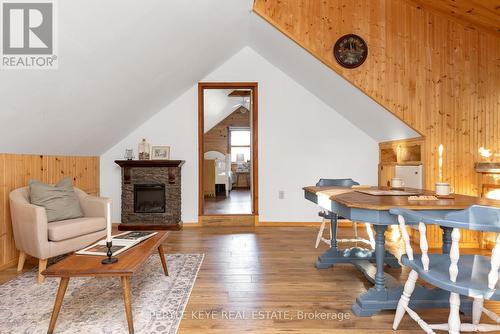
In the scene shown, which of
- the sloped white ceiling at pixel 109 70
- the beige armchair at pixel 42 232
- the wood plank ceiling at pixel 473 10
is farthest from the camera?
the wood plank ceiling at pixel 473 10

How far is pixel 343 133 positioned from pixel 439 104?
1515mm

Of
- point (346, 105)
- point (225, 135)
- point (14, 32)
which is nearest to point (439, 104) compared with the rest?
point (346, 105)

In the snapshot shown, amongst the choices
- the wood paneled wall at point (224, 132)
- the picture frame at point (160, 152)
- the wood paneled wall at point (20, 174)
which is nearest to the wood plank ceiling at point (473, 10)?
the picture frame at point (160, 152)

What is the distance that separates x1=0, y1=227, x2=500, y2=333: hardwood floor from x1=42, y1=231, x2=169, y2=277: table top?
1.71 feet

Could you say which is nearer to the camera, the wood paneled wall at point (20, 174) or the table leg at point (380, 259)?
the table leg at point (380, 259)

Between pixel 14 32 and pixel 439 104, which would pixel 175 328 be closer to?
pixel 14 32

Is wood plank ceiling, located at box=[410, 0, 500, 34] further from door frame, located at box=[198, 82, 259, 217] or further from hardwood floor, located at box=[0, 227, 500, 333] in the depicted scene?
hardwood floor, located at box=[0, 227, 500, 333]

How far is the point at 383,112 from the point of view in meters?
3.82

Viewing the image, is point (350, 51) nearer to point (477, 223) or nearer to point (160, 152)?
point (477, 223)

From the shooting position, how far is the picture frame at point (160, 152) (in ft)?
15.8

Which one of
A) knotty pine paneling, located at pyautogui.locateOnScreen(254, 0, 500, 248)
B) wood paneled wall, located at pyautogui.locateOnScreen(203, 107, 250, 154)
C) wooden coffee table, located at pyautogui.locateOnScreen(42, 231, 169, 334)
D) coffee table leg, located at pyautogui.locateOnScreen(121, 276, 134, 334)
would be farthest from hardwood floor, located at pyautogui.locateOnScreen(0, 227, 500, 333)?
wood paneled wall, located at pyautogui.locateOnScreen(203, 107, 250, 154)

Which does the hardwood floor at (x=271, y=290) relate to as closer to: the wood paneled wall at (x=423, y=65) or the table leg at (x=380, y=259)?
the table leg at (x=380, y=259)

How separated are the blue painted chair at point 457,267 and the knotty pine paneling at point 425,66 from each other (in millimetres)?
2231

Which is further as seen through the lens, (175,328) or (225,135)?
(225,135)
